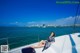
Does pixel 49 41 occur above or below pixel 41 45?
above

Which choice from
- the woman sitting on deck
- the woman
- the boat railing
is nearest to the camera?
the woman sitting on deck

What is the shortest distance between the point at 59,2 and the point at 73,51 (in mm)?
3373

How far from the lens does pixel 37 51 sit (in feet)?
20.1

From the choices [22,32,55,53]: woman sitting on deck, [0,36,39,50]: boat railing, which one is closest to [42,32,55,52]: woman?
[22,32,55,53]: woman sitting on deck

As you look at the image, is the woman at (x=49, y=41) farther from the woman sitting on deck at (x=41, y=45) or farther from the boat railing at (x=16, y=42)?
the boat railing at (x=16, y=42)

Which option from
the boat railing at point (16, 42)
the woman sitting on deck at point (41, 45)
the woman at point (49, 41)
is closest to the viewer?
the woman sitting on deck at point (41, 45)

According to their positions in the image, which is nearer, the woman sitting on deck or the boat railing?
the woman sitting on deck

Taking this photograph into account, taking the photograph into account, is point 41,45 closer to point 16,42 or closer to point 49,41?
Answer: point 49,41

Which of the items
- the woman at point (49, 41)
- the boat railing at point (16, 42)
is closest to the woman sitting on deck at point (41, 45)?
the woman at point (49, 41)

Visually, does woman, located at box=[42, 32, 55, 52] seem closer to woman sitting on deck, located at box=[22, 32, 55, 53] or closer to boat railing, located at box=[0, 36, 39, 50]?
woman sitting on deck, located at box=[22, 32, 55, 53]

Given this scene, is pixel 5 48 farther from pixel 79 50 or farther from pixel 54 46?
pixel 79 50

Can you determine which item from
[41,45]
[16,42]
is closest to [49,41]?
[41,45]

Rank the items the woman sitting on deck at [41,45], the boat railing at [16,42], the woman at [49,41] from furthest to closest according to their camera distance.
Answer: the woman at [49,41], the boat railing at [16,42], the woman sitting on deck at [41,45]

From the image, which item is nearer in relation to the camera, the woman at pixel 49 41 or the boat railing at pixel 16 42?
the boat railing at pixel 16 42
